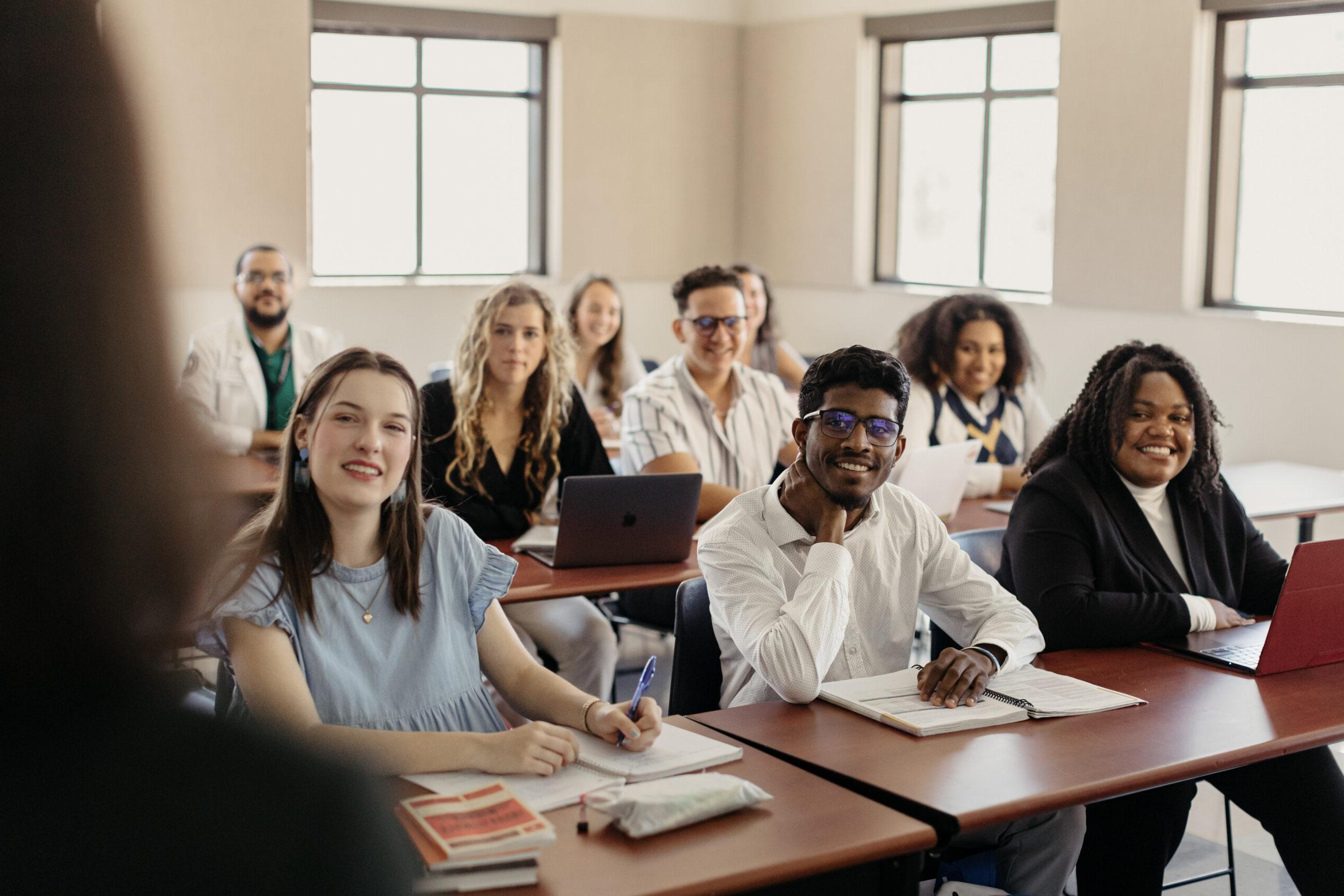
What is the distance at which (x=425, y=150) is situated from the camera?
8.98m

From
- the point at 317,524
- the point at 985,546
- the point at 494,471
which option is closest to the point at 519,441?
the point at 494,471

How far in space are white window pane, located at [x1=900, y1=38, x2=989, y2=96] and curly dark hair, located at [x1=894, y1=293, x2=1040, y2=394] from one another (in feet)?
14.1

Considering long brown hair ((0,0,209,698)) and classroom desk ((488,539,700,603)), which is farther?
classroom desk ((488,539,700,603))

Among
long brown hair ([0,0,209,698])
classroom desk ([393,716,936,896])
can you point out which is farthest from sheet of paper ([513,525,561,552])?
long brown hair ([0,0,209,698])

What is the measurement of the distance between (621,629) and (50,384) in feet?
16.8

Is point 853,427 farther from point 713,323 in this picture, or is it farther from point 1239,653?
point 713,323

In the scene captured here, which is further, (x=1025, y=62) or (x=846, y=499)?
(x=1025, y=62)

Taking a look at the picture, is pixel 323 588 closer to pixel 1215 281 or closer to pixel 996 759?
pixel 996 759

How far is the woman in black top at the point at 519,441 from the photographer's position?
371cm

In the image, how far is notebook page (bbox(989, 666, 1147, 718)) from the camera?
7.36ft

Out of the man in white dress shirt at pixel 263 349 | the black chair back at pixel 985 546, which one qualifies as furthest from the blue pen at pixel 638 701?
the man in white dress shirt at pixel 263 349

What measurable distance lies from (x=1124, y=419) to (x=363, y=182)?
272 inches

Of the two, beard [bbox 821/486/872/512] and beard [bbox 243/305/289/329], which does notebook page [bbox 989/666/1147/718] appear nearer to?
beard [bbox 821/486/872/512]

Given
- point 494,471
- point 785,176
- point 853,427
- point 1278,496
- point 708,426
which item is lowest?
point 1278,496
